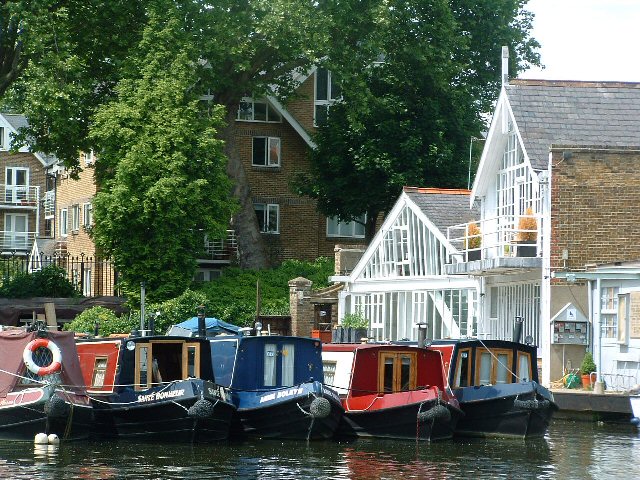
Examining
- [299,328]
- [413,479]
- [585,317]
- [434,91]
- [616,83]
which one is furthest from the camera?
[434,91]

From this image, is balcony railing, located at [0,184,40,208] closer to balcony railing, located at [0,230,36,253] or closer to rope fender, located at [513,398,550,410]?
balcony railing, located at [0,230,36,253]

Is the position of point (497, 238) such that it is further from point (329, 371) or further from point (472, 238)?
point (329, 371)

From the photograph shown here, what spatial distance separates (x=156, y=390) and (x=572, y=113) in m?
17.0

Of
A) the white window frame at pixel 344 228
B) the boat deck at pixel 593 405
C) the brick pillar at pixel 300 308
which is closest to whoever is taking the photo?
the boat deck at pixel 593 405

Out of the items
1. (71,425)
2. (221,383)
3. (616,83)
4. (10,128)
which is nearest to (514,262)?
(616,83)

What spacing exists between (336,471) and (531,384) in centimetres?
693

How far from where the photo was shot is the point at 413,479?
2309 cm

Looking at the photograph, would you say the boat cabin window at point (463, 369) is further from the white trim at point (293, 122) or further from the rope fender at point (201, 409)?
the white trim at point (293, 122)

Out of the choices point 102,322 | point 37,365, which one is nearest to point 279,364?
point 37,365

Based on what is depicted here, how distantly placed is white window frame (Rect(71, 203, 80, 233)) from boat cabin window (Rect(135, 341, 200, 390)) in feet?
126

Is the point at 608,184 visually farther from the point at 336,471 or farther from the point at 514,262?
the point at 336,471

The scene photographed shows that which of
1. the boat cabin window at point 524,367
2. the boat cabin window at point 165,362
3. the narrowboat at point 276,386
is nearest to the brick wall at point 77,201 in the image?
the boat cabin window at point 165,362

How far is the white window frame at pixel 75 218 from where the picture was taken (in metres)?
67.4

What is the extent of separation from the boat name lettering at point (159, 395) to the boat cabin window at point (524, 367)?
8.29 meters
